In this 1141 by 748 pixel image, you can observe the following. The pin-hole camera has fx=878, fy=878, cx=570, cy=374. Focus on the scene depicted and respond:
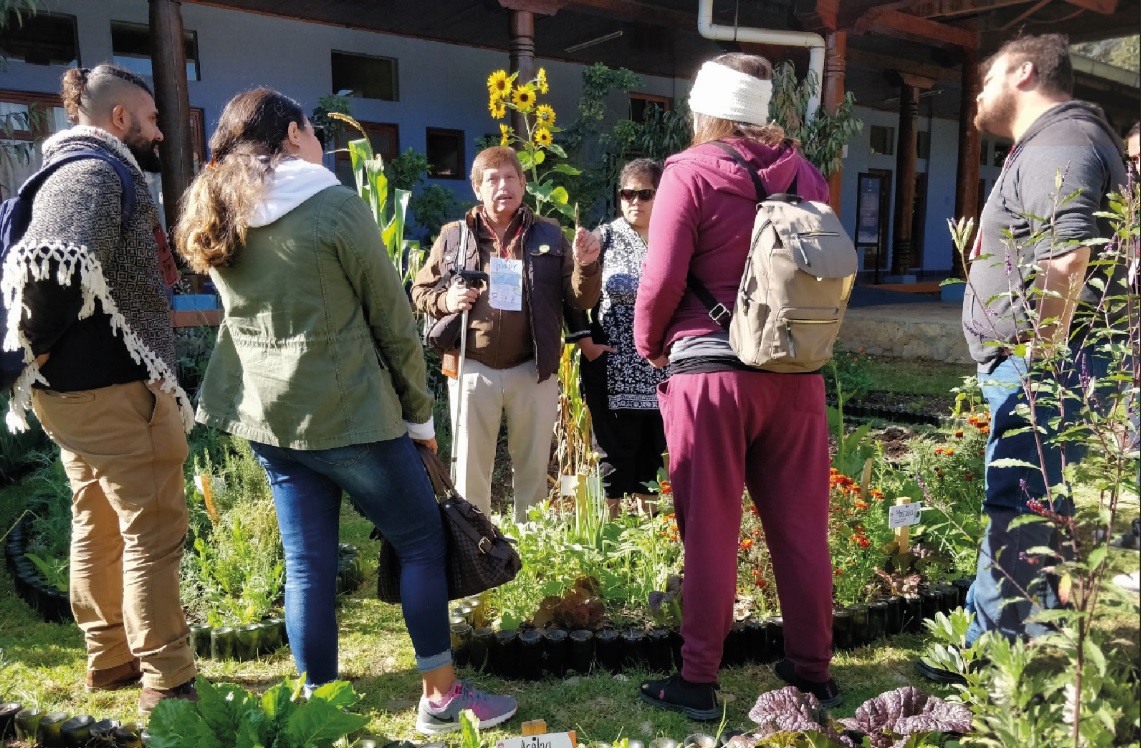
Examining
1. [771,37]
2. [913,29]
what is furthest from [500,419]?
[913,29]

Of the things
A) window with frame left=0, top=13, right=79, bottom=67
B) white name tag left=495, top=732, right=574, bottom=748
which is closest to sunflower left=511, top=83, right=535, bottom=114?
white name tag left=495, top=732, right=574, bottom=748

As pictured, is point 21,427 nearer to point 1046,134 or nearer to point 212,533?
point 212,533

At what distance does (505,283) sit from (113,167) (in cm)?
146

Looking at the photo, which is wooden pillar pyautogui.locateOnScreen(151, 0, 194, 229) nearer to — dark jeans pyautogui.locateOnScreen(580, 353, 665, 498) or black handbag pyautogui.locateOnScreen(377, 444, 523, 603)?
dark jeans pyautogui.locateOnScreen(580, 353, 665, 498)

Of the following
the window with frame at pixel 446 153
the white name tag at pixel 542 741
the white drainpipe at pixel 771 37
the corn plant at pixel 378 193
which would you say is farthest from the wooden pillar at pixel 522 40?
the white name tag at pixel 542 741

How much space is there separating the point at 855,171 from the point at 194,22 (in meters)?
11.3

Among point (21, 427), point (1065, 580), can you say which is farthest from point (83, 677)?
point (1065, 580)

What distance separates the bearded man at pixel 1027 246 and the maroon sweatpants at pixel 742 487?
0.44m

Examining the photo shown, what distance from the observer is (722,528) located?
7.91 ft

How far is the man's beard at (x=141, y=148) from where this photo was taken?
2531mm

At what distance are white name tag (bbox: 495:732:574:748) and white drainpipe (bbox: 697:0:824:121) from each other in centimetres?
841

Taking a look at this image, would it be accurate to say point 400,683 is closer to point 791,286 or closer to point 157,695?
point 157,695

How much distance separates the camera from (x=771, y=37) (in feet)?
30.3

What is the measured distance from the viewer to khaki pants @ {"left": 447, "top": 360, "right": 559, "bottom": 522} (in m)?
3.62
